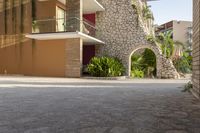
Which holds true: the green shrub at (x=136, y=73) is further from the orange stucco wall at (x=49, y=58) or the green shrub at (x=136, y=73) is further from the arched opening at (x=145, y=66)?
the orange stucco wall at (x=49, y=58)

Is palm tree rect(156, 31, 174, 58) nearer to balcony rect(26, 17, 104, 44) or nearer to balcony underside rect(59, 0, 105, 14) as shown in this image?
balcony underside rect(59, 0, 105, 14)

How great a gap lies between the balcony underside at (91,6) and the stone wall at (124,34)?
1.76ft

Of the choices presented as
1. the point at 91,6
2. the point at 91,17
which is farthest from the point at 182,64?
the point at 91,6

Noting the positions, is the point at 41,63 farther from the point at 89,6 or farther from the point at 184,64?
the point at 184,64

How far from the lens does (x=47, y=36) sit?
16406 mm

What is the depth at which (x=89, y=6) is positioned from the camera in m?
18.0

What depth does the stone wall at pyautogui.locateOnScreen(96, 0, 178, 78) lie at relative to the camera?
57.8ft

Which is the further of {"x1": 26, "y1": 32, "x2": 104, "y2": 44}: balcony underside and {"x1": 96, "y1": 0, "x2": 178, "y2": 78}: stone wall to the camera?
{"x1": 96, "y1": 0, "x2": 178, "y2": 78}: stone wall

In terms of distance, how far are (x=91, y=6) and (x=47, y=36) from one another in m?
3.97

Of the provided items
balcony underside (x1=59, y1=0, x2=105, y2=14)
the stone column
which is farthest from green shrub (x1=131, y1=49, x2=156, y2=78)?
balcony underside (x1=59, y1=0, x2=105, y2=14)

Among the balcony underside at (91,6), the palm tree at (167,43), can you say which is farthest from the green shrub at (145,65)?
the balcony underside at (91,6)

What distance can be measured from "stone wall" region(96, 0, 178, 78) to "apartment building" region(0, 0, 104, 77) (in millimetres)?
642

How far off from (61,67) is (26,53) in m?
3.07

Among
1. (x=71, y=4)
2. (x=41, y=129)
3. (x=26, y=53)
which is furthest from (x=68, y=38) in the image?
(x=41, y=129)
